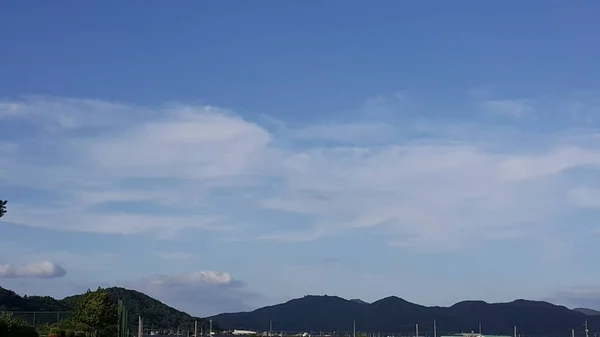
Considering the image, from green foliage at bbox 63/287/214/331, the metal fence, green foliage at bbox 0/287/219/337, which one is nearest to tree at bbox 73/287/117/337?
green foliage at bbox 0/287/219/337

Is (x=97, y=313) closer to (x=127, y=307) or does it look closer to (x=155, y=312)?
(x=127, y=307)

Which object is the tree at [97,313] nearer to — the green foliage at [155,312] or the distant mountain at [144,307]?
the distant mountain at [144,307]

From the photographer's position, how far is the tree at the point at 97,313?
48250mm

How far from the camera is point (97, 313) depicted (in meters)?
48.3

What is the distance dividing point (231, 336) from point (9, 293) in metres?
45.3

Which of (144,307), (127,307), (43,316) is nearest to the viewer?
(43,316)

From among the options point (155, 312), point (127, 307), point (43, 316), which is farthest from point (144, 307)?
point (43, 316)

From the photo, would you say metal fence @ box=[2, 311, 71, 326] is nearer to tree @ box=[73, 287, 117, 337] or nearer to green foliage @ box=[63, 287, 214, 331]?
tree @ box=[73, 287, 117, 337]

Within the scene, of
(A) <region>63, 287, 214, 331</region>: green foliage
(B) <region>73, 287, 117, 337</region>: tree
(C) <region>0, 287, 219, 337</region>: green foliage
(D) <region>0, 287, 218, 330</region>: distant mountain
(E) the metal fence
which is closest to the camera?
(B) <region>73, 287, 117, 337</region>: tree

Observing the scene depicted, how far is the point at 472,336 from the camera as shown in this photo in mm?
122625

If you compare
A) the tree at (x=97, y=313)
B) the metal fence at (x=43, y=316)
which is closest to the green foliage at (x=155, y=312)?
the metal fence at (x=43, y=316)

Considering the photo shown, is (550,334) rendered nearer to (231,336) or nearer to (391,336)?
(391,336)

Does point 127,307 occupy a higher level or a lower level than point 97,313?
higher

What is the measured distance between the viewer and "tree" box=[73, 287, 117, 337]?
4825 centimetres
